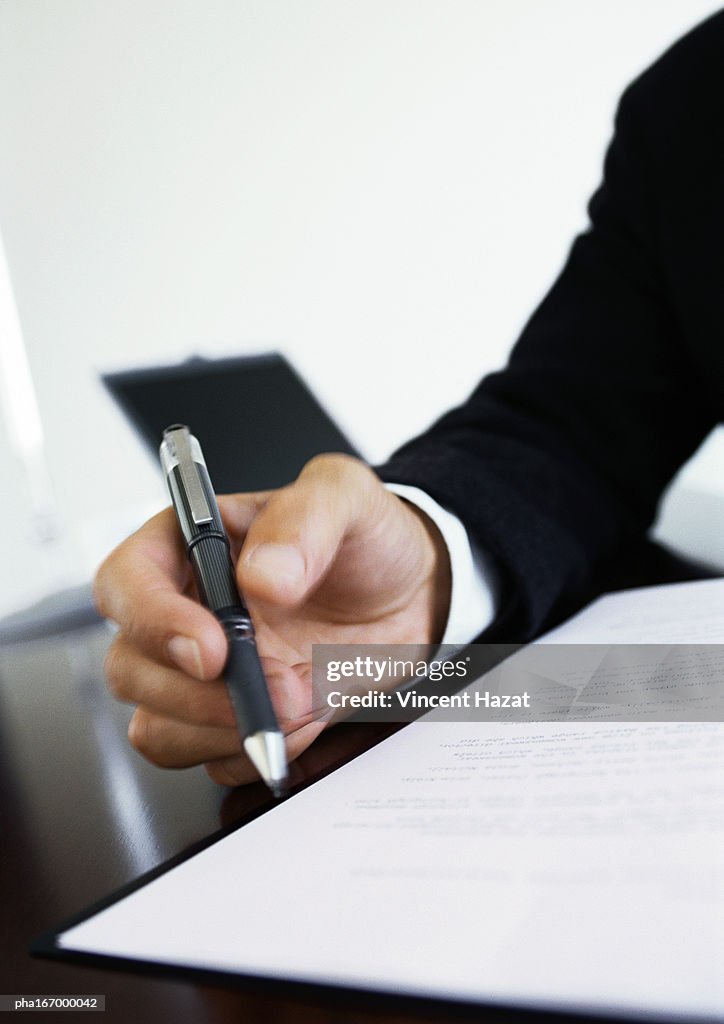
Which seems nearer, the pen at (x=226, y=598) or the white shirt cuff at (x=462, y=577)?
the pen at (x=226, y=598)

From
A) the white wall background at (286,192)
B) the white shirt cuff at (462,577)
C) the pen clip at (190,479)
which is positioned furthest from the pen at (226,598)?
the white wall background at (286,192)

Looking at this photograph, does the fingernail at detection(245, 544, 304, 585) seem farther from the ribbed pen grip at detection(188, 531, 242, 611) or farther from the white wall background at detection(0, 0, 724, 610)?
the white wall background at detection(0, 0, 724, 610)

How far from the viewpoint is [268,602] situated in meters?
0.26

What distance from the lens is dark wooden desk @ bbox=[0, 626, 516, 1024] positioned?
17 cm

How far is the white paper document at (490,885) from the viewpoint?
0.14 m

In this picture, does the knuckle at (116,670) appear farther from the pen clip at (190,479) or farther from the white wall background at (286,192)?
the white wall background at (286,192)

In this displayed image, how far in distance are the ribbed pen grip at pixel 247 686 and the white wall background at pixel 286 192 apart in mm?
2132

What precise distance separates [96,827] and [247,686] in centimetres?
8

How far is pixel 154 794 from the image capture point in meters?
0.29

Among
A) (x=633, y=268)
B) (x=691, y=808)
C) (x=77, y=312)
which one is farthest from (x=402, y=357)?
(x=691, y=808)

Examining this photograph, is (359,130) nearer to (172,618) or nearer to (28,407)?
(28,407)

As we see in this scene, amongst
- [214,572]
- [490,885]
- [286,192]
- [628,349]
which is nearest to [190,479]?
[214,572]

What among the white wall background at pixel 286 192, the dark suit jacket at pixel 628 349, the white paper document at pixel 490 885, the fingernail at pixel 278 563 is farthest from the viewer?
the white wall background at pixel 286 192

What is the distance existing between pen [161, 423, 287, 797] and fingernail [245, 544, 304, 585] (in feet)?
0.05
